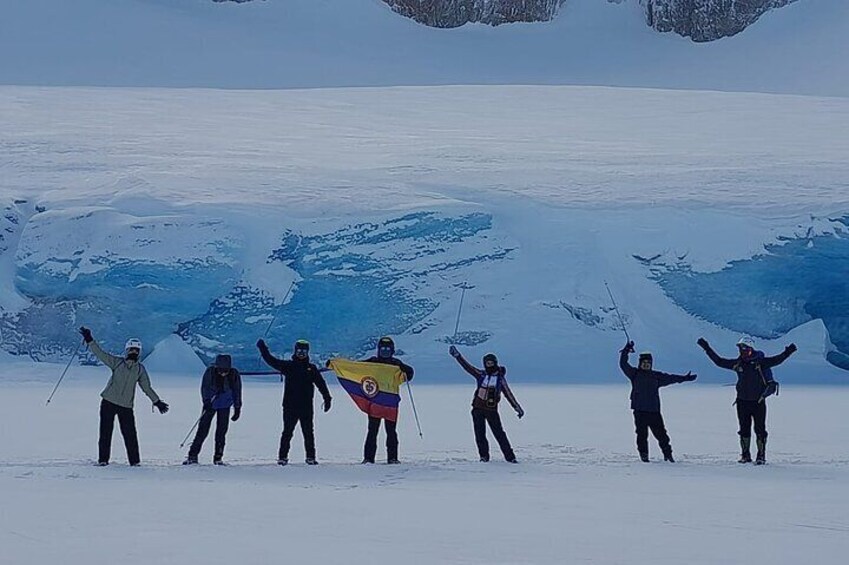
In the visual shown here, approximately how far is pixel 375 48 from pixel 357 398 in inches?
1357

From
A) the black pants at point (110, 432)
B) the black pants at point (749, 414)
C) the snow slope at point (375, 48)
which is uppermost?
the snow slope at point (375, 48)

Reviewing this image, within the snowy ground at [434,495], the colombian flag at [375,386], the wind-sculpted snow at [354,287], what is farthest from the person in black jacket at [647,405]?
the wind-sculpted snow at [354,287]

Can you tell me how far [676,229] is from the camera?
17.5m

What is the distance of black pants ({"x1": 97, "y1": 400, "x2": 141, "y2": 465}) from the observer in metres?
9.08

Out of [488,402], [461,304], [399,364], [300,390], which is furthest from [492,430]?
[461,304]

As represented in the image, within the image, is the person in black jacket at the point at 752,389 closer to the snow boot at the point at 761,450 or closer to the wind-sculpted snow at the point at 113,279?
the snow boot at the point at 761,450

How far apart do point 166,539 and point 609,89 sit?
2897 centimetres

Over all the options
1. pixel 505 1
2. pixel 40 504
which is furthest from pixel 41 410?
pixel 505 1

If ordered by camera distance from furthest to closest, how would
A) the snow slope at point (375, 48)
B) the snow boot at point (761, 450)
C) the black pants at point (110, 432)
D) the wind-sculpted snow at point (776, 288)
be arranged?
the snow slope at point (375, 48) → the wind-sculpted snow at point (776, 288) → the snow boot at point (761, 450) → the black pants at point (110, 432)

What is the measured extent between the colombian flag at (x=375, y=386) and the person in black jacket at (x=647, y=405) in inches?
71.3

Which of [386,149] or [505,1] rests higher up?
[505,1]

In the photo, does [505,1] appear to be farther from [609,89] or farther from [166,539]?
[166,539]

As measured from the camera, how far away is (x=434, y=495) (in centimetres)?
785

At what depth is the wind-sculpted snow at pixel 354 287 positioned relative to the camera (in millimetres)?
16250
